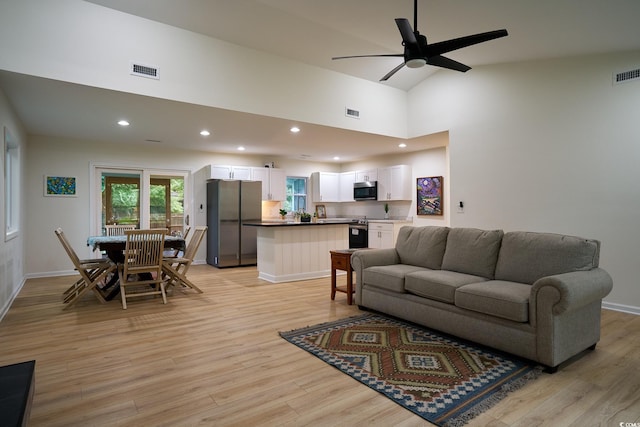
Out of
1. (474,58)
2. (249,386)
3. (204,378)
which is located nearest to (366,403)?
(249,386)

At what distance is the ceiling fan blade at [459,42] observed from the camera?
8.87ft

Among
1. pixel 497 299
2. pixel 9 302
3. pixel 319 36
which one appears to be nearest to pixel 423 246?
pixel 497 299

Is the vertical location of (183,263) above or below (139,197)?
below

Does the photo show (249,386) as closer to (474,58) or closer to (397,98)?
(474,58)

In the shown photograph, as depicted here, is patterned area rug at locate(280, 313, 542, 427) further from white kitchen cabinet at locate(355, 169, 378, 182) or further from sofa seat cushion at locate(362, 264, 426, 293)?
white kitchen cabinet at locate(355, 169, 378, 182)

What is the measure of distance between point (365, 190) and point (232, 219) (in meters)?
3.19

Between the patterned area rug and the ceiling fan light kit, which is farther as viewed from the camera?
the ceiling fan light kit

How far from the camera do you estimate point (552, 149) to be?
462 centimetres

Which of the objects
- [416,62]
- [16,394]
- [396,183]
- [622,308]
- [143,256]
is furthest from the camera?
→ [396,183]

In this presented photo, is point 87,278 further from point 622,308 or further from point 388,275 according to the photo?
point 622,308

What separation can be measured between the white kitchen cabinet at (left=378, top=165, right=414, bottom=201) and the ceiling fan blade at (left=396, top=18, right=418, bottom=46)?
4942 mm

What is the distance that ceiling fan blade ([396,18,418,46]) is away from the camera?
104 inches

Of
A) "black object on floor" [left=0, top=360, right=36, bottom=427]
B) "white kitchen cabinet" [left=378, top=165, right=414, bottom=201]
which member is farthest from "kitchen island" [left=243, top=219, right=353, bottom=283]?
"black object on floor" [left=0, top=360, right=36, bottom=427]

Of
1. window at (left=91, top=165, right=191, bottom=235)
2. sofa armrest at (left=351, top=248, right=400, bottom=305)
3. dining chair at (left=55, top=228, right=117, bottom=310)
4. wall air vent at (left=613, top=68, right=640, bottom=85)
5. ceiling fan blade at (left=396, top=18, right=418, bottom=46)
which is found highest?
wall air vent at (left=613, top=68, right=640, bottom=85)
